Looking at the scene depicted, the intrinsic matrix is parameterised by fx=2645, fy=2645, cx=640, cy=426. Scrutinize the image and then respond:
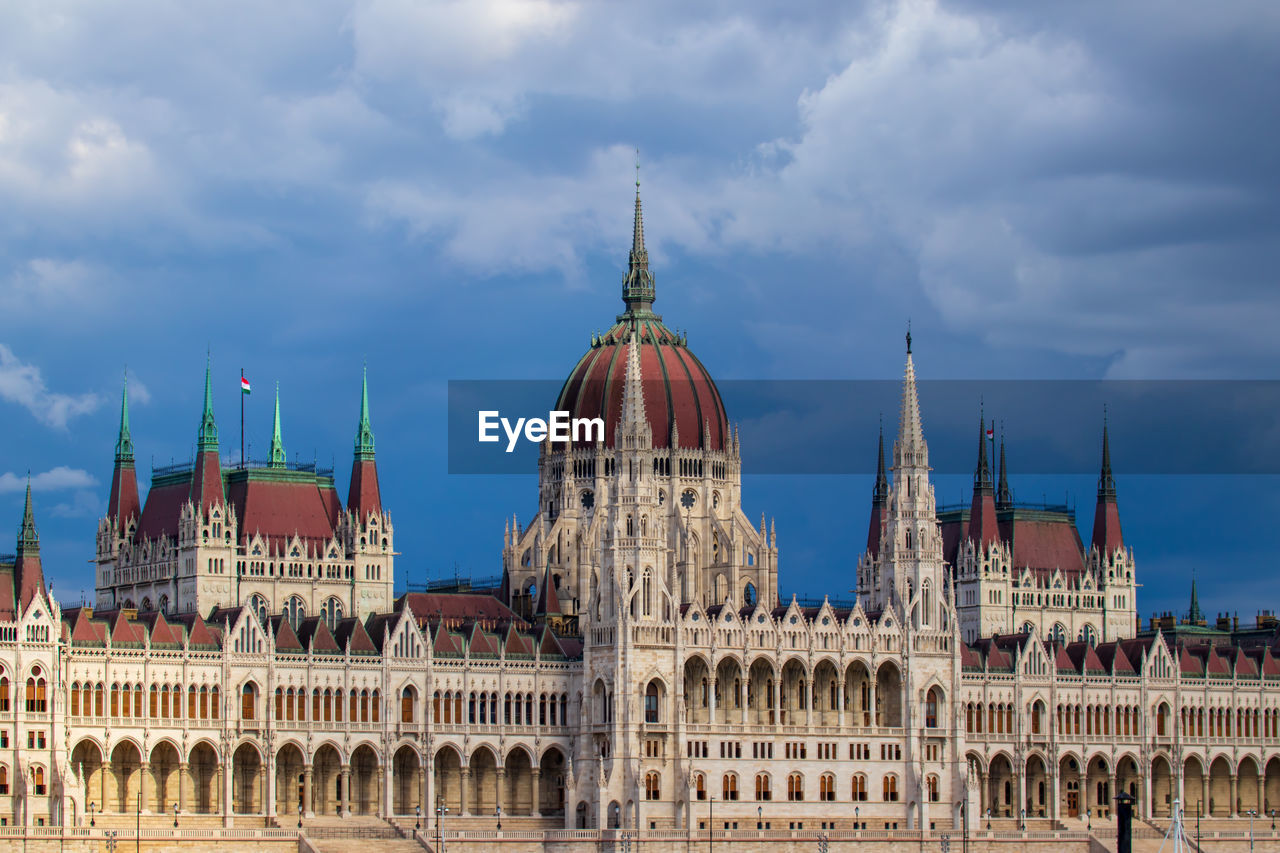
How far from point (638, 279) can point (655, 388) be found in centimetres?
1113

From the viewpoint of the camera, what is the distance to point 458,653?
532 feet

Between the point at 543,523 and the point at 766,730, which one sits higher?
the point at 543,523

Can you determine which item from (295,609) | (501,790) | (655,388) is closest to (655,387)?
(655,388)

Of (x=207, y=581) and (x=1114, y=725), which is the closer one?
(x=207, y=581)

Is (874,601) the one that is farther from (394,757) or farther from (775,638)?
(394,757)

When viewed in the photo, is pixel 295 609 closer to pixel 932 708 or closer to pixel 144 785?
pixel 144 785

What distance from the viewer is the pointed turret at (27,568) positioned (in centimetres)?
14912

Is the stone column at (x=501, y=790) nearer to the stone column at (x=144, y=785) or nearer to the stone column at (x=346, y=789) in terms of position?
the stone column at (x=346, y=789)

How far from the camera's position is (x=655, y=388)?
19000 cm

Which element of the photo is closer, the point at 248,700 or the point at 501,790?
the point at 248,700

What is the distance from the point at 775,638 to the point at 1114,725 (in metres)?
29.6

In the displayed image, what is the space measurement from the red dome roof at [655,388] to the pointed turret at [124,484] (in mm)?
32092

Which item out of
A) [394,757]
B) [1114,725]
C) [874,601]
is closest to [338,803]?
[394,757]

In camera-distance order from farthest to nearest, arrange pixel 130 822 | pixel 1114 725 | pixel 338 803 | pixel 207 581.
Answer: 1. pixel 1114 725
2. pixel 207 581
3. pixel 338 803
4. pixel 130 822
